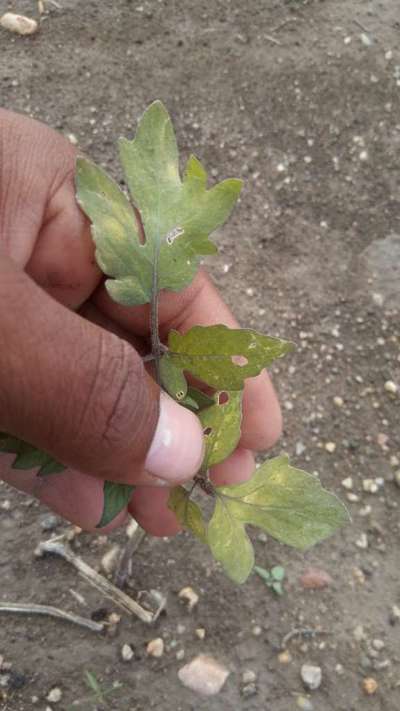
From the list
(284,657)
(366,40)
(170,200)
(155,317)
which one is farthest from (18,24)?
(284,657)

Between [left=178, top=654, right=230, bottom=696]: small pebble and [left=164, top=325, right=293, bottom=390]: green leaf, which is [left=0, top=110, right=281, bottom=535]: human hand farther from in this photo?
[left=178, top=654, right=230, bottom=696]: small pebble

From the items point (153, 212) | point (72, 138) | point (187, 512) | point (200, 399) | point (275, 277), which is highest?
point (153, 212)

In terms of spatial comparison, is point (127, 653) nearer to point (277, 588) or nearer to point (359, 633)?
point (277, 588)

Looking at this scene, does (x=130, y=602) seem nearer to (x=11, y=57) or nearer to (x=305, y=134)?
(x=305, y=134)

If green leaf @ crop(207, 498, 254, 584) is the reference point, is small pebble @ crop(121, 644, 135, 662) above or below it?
below

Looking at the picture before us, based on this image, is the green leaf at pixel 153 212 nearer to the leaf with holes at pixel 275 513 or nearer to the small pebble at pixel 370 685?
the leaf with holes at pixel 275 513

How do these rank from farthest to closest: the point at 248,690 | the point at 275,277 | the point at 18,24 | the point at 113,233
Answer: the point at 18,24 → the point at 275,277 → the point at 248,690 → the point at 113,233

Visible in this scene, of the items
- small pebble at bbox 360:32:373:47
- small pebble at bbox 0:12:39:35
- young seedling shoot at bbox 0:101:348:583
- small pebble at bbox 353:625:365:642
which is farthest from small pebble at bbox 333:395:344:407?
small pebble at bbox 0:12:39:35
